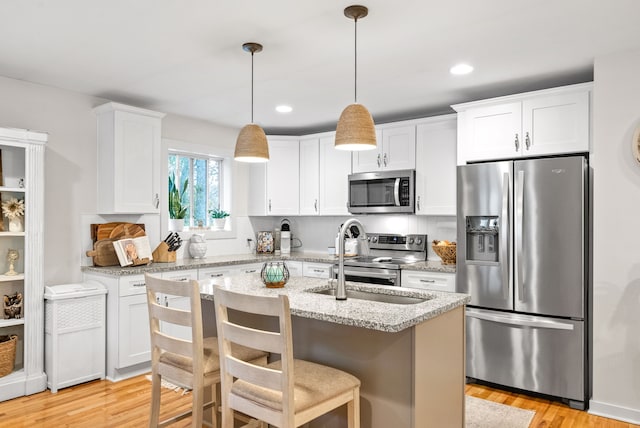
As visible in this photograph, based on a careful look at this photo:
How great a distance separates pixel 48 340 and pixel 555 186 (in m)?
3.98

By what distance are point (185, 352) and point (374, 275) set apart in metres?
2.39

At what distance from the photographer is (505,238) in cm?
347

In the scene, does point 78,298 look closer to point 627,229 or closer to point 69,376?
point 69,376

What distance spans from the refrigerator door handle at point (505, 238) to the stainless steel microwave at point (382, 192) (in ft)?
3.73

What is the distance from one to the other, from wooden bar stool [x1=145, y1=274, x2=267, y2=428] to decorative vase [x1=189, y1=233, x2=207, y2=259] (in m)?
2.34

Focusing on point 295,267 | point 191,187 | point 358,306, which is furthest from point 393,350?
point 191,187

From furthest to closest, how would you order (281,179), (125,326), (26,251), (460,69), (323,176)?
(281,179), (323,176), (125,326), (26,251), (460,69)

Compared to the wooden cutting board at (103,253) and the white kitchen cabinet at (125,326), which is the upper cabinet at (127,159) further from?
the white kitchen cabinet at (125,326)

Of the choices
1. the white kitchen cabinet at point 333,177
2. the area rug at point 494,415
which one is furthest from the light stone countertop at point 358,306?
the white kitchen cabinet at point 333,177

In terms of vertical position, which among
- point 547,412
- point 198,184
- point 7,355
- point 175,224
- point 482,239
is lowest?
point 547,412

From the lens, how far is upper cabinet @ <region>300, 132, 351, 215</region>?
5.09 metres

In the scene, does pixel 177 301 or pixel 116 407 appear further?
pixel 177 301

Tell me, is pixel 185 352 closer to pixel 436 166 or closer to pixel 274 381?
pixel 274 381

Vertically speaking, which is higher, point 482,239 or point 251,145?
point 251,145
